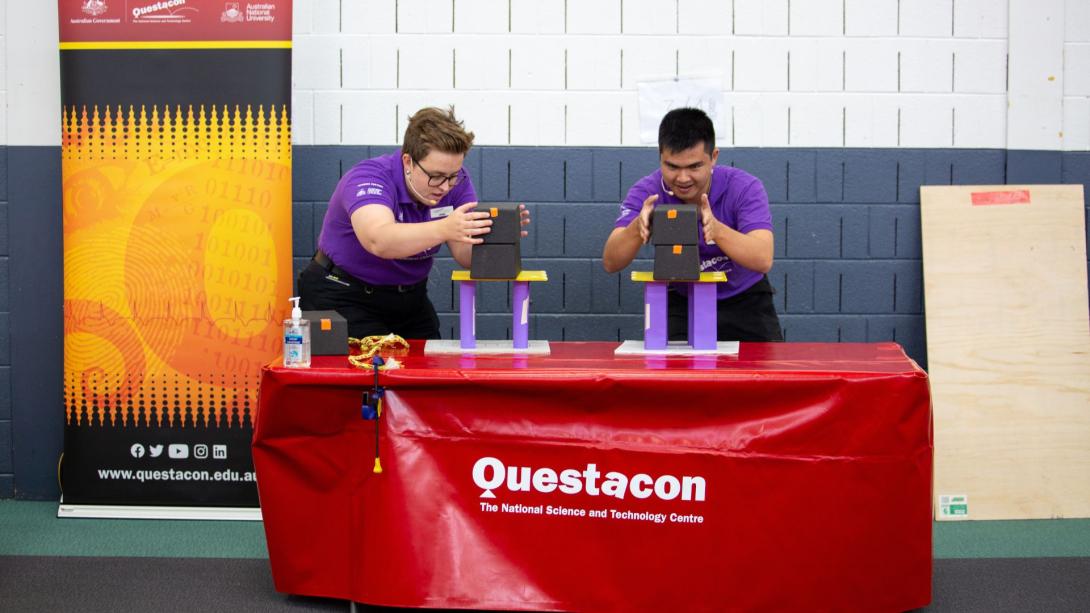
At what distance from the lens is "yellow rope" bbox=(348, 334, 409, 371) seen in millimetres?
2697

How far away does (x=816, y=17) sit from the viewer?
384cm

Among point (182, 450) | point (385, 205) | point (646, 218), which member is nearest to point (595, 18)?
point (646, 218)

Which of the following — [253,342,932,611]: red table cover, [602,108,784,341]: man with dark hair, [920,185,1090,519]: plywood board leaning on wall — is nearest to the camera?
[253,342,932,611]: red table cover

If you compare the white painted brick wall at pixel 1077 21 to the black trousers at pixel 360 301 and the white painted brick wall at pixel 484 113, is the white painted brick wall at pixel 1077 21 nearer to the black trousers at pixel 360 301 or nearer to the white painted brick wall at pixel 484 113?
the white painted brick wall at pixel 484 113

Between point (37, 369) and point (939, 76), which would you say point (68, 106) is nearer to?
point (37, 369)

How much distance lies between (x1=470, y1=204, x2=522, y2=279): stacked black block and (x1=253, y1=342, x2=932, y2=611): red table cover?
274mm

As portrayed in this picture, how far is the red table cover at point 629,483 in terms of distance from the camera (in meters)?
2.54

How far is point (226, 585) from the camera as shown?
2941 mm

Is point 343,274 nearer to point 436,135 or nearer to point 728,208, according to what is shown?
point 436,135

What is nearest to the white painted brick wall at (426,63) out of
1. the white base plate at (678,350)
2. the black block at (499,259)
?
the black block at (499,259)

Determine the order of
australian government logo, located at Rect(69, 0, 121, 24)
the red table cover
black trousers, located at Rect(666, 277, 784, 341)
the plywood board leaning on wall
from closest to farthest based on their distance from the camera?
the red table cover < black trousers, located at Rect(666, 277, 784, 341) < australian government logo, located at Rect(69, 0, 121, 24) < the plywood board leaning on wall

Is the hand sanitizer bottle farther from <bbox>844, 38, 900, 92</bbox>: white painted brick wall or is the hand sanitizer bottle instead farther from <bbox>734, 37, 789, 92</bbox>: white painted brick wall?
<bbox>844, 38, 900, 92</bbox>: white painted brick wall

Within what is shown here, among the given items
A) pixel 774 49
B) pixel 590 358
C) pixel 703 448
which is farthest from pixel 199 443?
pixel 774 49

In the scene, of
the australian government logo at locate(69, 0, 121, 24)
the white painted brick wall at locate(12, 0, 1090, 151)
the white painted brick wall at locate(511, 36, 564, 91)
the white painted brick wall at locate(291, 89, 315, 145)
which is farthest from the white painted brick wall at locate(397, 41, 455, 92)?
the australian government logo at locate(69, 0, 121, 24)
